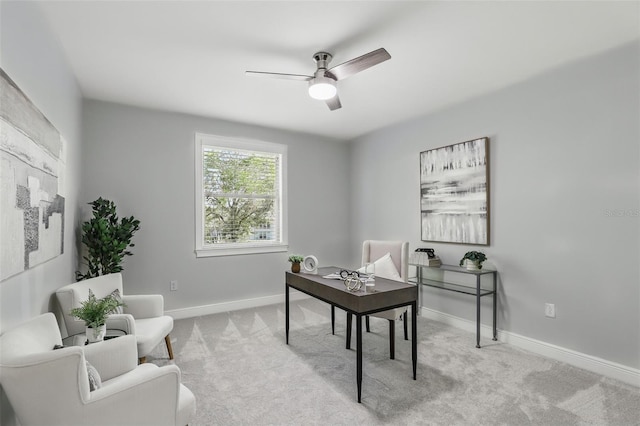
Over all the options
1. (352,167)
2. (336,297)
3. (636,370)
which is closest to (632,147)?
(636,370)

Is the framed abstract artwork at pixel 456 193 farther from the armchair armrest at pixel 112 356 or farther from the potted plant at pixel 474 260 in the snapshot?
the armchair armrest at pixel 112 356

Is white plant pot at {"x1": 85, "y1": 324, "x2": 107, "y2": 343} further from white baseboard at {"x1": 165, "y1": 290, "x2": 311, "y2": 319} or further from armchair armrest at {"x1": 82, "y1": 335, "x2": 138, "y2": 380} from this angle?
white baseboard at {"x1": 165, "y1": 290, "x2": 311, "y2": 319}

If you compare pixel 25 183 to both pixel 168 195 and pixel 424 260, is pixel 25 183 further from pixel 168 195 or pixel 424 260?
pixel 424 260

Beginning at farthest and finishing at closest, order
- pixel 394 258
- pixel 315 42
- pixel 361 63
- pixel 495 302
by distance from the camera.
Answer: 1. pixel 394 258
2. pixel 495 302
3. pixel 315 42
4. pixel 361 63

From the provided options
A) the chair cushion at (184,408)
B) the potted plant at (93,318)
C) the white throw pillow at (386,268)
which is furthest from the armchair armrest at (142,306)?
the white throw pillow at (386,268)

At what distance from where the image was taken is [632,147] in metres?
2.53

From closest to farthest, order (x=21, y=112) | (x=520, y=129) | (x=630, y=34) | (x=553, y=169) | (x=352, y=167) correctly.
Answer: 1. (x=21, y=112)
2. (x=630, y=34)
3. (x=553, y=169)
4. (x=520, y=129)
5. (x=352, y=167)

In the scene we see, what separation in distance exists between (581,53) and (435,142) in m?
1.60

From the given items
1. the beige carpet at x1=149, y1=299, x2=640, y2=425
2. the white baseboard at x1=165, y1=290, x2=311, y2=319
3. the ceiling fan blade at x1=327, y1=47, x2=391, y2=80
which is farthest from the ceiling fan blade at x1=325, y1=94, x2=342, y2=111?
the white baseboard at x1=165, y1=290, x2=311, y2=319

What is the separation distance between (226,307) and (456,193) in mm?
3248

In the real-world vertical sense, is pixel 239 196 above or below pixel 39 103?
below

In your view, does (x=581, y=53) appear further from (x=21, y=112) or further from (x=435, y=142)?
(x=21, y=112)

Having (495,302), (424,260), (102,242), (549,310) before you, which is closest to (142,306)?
(102,242)

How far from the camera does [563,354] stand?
113 inches
